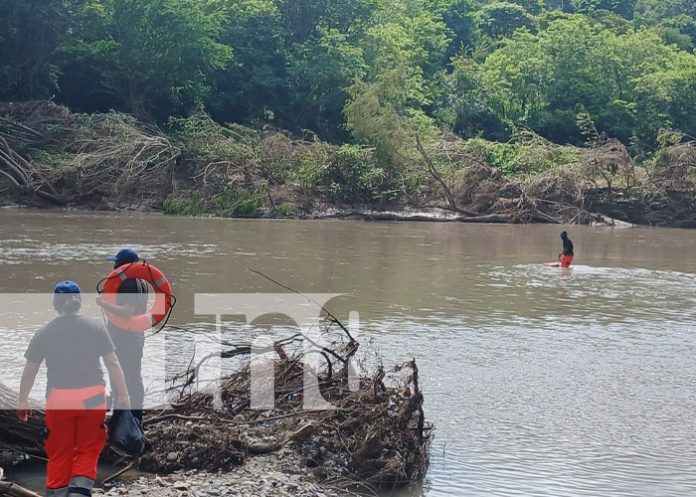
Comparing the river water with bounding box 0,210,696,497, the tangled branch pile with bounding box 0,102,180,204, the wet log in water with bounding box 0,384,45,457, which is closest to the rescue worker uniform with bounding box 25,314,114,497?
the wet log in water with bounding box 0,384,45,457

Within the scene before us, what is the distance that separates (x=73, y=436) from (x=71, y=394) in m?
0.29

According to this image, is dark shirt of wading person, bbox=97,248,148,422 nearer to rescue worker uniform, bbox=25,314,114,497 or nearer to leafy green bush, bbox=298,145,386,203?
rescue worker uniform, bbox=25,314,114,497

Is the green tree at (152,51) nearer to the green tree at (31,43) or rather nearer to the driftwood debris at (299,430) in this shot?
the green tree at (31,43)

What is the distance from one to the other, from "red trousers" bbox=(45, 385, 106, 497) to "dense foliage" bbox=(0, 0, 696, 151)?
33.1 meters

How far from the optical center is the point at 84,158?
37.1 meters

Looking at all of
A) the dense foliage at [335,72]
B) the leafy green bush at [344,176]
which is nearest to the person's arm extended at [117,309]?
the leafy green bush at [344,176]

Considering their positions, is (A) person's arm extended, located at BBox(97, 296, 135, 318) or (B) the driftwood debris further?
(B) the driftwood debris

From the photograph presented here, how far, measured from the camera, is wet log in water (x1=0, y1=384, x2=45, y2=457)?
25.6 ft

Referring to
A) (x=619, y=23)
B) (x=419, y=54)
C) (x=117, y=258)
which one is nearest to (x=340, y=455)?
(x=117, y=258)

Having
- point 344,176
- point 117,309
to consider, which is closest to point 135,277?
point 117,309

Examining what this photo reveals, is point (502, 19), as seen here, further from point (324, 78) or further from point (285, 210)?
point (285, 210)

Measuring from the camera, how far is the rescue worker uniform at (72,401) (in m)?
6.61

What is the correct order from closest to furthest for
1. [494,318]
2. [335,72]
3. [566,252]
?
[494,318] → [566,252] → [335,72]

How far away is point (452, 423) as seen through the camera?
10.3 metres
